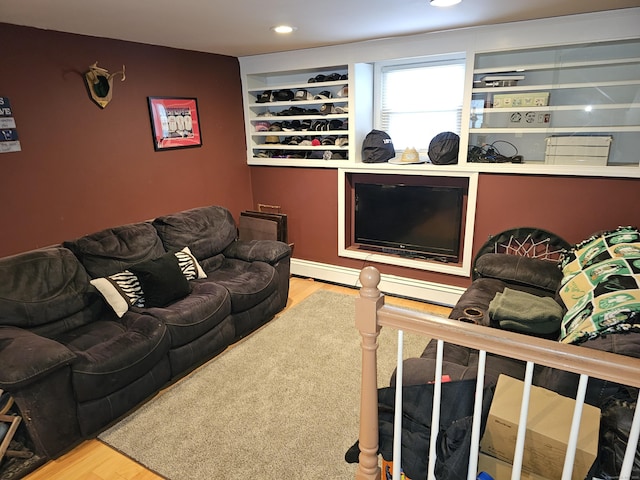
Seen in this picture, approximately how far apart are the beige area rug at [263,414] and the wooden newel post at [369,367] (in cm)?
61

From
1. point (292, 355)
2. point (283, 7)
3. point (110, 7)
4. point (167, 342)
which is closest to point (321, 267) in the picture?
point (292, 355)

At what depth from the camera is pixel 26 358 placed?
1.99 m

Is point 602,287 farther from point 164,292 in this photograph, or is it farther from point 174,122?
point 174,122

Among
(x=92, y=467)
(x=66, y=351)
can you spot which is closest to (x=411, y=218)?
(x=66, y=351)

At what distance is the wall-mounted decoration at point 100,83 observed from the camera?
305 centimetres

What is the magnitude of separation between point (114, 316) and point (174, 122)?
1930mm

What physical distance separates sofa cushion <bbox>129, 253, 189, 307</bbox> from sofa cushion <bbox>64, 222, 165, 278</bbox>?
5.3 inches

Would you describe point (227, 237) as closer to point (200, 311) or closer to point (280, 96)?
point (200, 311)

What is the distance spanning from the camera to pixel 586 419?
125 cm

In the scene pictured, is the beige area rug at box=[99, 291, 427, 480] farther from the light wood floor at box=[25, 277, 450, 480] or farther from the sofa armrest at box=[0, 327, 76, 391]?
the sofa armrest at box=[0, 327, 76, 391]

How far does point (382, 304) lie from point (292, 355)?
188cm

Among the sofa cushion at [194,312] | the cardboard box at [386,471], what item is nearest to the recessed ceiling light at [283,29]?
the sofa cushion at [194,312]

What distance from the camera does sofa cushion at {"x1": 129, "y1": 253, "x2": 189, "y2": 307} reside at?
111 inches

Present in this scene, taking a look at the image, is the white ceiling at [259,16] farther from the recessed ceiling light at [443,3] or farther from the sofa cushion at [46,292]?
the sofa cushion at [46,292]
